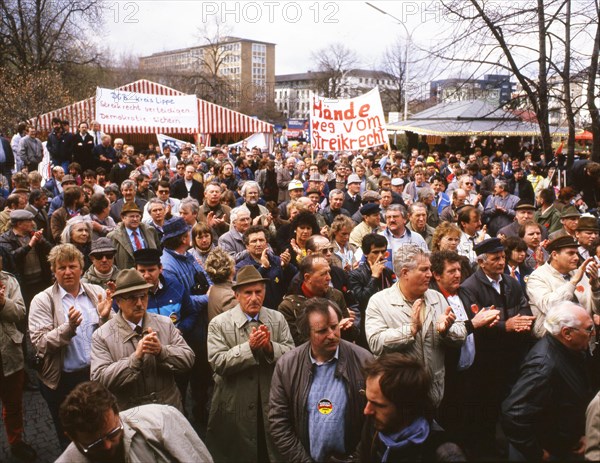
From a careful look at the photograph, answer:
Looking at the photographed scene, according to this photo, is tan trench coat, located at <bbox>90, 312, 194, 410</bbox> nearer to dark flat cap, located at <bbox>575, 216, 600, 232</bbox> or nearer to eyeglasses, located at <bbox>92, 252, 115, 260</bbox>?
eyeglasses, located at <bbox>92, 252, 115, 260</bbox>

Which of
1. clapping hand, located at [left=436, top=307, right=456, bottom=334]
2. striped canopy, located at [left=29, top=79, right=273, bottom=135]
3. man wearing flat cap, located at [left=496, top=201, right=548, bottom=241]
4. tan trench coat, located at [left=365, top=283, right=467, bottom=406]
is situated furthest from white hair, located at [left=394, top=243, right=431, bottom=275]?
striped canopy, located at [left=29, top=79, right=273, bottom=135]

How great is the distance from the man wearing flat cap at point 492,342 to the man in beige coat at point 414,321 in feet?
2.44

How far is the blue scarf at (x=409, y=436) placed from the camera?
2.68m

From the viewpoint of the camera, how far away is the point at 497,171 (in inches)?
550

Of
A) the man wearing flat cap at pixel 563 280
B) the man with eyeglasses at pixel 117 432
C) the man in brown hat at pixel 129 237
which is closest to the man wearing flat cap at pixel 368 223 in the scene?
the man wearing flat cap at pixel 563 280

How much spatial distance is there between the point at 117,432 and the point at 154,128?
64.5 feet

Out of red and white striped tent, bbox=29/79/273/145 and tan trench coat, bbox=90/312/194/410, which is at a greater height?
red and white striped tent, bbox=29/79/273/145

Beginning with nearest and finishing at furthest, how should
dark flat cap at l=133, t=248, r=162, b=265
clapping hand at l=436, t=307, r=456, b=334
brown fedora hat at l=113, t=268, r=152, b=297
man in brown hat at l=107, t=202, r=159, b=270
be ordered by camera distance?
1. brown fedora hat at l=113, t=268, r=152, b=297
2. clapping hand at l=436, t=307, r=456, b=334
3. dark flat cap at l=133, t=248, r=162, b=265
4. man in brown hat at l=107, t=202, r=159, b=270

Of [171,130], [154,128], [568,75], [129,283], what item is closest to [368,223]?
[129,283]

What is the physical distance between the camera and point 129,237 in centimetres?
669

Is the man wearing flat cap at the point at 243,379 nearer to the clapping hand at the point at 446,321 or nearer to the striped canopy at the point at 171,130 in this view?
the clapping hand at the point at 446,321

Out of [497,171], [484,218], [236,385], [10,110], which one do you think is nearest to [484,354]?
[236,385]

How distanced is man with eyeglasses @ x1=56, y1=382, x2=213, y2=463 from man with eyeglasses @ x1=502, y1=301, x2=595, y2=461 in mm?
1935

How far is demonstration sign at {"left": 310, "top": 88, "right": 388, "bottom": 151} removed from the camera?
13898 mm
